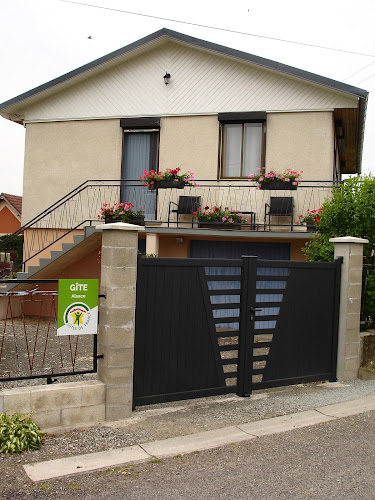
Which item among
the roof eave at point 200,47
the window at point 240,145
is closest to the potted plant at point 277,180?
the window at point 240,145

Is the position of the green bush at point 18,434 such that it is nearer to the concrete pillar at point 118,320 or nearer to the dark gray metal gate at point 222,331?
the concrete pillar at point 118,320

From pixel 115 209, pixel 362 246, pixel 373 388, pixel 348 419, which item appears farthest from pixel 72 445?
pixel 115 209

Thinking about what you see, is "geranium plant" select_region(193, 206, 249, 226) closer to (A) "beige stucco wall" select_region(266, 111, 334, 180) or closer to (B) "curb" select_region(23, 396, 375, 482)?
(A) "beige stucco wall" select_region(266, 111, 334, 180)

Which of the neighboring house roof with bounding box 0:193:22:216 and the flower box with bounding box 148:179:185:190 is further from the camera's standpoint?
the neighboring house roof with bounding box 0:193:22:216

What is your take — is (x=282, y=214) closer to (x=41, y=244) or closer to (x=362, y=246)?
(x=362, y=246)

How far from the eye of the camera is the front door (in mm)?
12891

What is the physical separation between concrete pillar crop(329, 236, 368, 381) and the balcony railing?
3.67m

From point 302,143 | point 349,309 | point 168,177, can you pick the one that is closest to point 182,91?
point 168,177

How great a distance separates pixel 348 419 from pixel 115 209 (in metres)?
7.76

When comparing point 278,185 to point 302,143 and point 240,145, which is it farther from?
point 240,145

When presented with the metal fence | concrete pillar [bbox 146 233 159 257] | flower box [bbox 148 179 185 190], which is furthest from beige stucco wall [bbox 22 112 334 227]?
the metal fence

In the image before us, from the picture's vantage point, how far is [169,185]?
38.3 feet

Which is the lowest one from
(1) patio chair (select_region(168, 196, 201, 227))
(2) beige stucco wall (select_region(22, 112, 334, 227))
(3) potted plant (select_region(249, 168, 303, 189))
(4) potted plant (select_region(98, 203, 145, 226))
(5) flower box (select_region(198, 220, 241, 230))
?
(5) flower box (select_region(198, 220, 241, 230))

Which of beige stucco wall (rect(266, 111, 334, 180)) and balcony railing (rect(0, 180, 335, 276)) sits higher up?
beige stucco wall (rect(266, 111, 334, 180))
